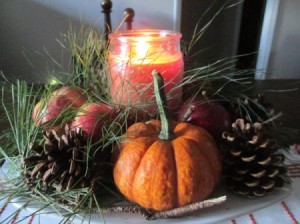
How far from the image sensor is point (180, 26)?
2.97ft

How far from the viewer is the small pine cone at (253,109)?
40cm

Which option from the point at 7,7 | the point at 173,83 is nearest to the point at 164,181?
the point at 173,83

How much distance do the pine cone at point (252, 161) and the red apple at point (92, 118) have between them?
14 cm

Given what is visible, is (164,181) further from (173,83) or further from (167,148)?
(173,83)

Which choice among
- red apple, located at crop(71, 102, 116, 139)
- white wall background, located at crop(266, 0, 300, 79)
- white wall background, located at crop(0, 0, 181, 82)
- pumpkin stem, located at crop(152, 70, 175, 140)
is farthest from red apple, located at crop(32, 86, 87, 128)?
white wall background, located at crop(266, 0, 300, 79)

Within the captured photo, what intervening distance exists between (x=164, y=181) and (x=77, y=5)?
716mm

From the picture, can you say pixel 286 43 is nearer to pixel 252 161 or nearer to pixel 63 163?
pixel 252 161

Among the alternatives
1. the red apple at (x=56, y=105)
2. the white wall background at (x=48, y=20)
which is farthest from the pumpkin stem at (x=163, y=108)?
the white wall background at (x=48, y=20)

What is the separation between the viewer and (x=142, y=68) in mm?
374

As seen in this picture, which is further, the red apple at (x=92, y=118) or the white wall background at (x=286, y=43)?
the white wall background at (x=286, y=43)

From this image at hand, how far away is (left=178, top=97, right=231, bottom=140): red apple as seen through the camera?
37 cm

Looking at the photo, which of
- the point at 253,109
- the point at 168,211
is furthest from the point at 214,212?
the point at 253,109

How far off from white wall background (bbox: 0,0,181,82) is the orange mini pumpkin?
0.61m

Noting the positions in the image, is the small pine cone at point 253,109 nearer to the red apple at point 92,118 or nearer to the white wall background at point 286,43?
the red apple at point 92,118
